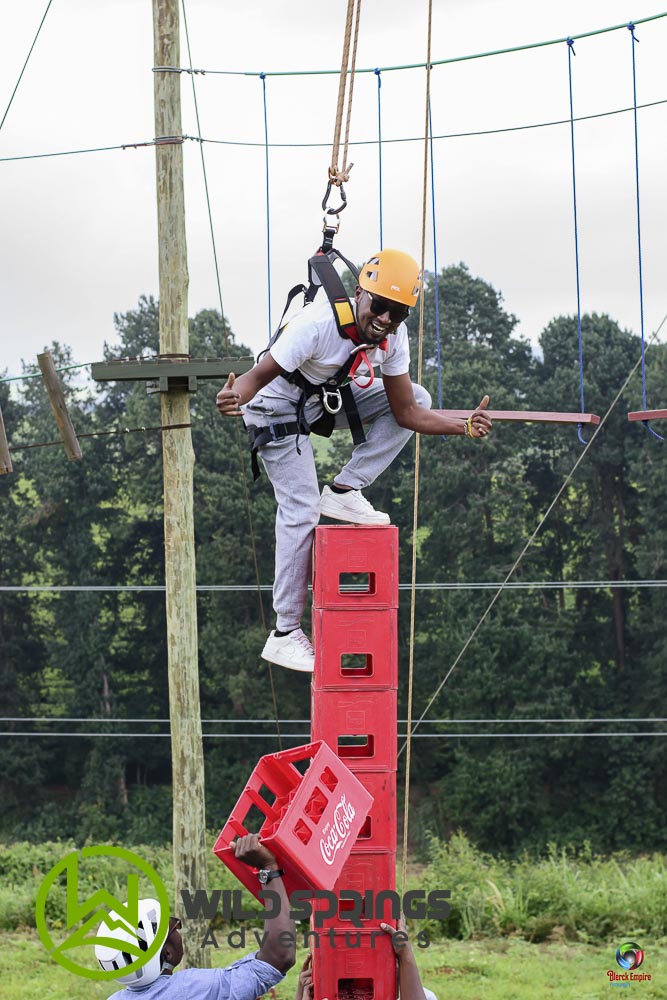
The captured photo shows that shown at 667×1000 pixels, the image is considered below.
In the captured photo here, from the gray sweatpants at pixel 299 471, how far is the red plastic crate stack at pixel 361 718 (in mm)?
368

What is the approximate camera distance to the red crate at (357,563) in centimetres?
468

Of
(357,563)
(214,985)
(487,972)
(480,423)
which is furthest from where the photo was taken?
(487,972)

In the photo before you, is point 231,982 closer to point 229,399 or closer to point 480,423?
point 229,399

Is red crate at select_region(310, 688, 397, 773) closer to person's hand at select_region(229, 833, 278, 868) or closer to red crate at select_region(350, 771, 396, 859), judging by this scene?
red crate at select_region(350, 771, 396, 859)

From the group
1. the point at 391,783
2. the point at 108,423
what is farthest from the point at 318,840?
the point at 108,423

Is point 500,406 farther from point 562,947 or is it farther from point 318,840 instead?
point 318,840

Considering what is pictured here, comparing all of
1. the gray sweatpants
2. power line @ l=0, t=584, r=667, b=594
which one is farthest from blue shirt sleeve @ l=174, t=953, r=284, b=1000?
power line @ l=0, t=584, r=667, b=594

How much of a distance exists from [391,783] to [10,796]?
2115 centimetres

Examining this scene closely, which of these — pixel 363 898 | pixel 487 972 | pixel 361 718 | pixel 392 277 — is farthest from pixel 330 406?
pixel 487 972

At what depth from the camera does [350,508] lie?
5125mm

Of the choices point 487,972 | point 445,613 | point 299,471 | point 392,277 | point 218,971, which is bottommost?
point 487,972

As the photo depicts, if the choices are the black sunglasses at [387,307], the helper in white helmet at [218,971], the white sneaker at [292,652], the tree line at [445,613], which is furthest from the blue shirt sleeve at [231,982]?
the tree line at [445,613]

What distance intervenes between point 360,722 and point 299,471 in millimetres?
1103

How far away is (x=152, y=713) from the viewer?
2480 centimetres
